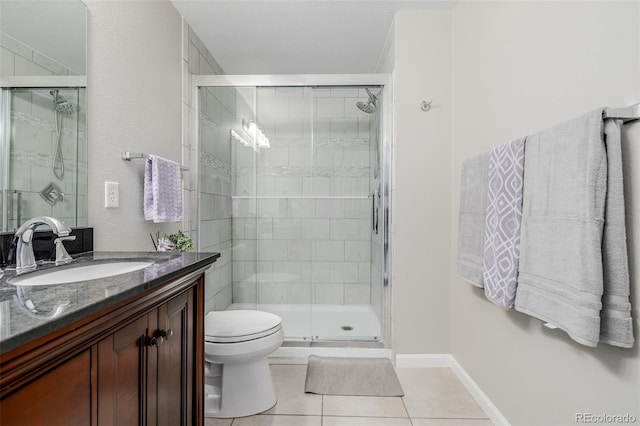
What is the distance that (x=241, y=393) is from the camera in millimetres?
1677

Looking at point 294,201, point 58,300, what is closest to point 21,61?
point 58,300

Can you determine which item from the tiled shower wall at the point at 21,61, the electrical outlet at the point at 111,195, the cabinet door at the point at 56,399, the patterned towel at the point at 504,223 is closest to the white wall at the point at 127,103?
the electrical outlet at the point at 111,195

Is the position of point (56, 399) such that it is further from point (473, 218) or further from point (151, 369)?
point (473, 218)

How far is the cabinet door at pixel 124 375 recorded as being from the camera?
68 centimetres

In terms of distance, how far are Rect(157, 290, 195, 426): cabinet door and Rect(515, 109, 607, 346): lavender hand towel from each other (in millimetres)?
1177

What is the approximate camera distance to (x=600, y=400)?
1000 millimetres

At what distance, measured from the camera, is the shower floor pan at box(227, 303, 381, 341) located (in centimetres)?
245

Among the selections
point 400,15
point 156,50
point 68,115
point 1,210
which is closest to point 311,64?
point 400,15

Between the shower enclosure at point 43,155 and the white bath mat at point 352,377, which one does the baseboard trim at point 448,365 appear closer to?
the white bath mat at point 352,377

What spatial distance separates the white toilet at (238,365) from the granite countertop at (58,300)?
76cm

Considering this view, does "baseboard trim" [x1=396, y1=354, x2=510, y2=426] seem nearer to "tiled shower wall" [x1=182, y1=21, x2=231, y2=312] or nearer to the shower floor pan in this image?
the shower floor pan

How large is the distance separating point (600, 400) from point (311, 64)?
9.44 ft

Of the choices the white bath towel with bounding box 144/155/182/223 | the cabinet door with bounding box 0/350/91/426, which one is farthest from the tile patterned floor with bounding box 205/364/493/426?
the cabinet door with bounding box 0/350/91/426

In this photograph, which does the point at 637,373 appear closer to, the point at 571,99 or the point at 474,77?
the point at 571,99
